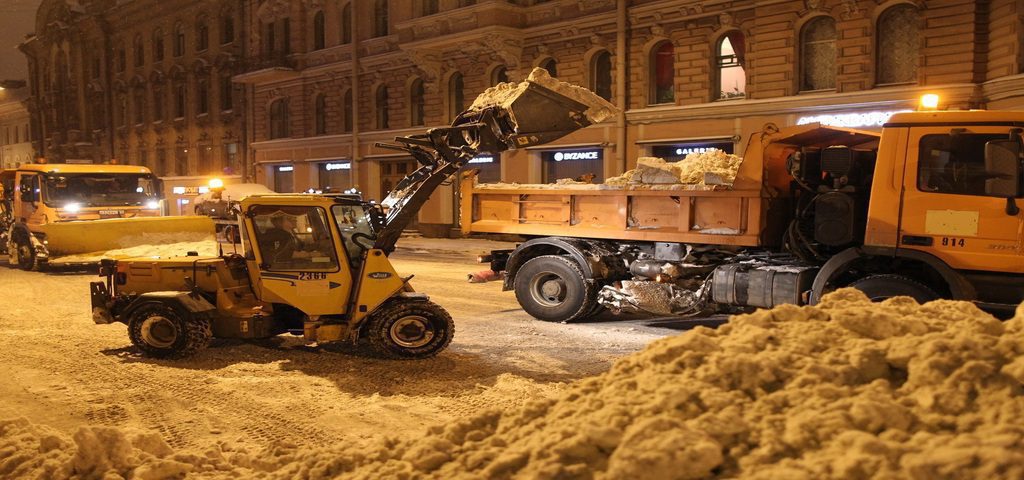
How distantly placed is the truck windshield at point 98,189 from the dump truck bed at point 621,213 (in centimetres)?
1096

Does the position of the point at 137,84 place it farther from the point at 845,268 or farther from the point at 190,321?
the point at 845,268

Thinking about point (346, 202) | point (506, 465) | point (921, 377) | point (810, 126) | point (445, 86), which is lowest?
point (506, 465)

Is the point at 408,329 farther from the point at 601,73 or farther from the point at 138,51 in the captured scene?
the point at 138,51

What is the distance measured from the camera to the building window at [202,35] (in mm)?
41719

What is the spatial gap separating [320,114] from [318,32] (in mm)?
3485

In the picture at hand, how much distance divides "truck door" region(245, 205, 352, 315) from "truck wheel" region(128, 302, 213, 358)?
82cm

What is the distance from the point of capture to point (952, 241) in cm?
804

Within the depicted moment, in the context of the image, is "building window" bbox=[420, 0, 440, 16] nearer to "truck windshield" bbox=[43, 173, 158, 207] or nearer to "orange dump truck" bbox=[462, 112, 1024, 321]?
"truck windshield" bbox=[43, 173, 158, 207]

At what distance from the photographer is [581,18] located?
985 inches

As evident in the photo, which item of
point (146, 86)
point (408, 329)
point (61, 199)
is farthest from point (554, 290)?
point (146, 86)

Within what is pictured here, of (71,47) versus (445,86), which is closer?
(445,86)

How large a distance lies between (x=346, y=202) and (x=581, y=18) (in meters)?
18.0

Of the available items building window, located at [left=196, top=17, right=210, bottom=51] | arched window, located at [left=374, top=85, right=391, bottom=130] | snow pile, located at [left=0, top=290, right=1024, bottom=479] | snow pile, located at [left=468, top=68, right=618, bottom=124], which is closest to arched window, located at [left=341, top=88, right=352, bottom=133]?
arched window, located at [left=374, top=85, right=391, bottom=130]

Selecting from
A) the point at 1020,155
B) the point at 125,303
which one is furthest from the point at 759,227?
the point at 125,303
